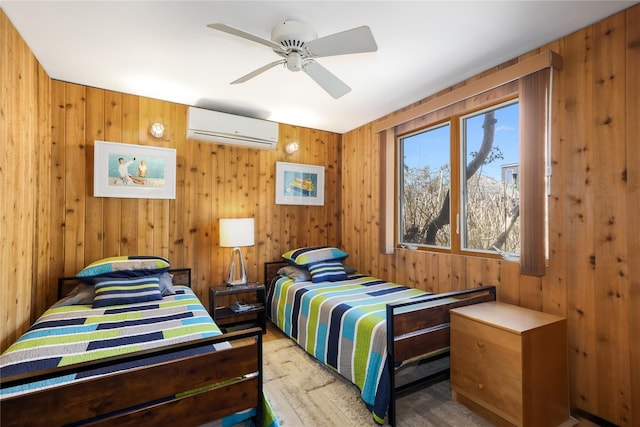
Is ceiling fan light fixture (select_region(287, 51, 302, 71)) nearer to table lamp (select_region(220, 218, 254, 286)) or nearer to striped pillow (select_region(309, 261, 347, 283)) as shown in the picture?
table lamp (select_region(220, 218, 254, 286))

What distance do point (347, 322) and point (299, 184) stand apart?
208 cm

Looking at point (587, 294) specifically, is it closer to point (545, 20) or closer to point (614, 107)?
point (614, 107)

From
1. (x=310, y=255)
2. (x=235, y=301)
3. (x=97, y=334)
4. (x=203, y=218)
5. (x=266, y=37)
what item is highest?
(x=266, y=37)

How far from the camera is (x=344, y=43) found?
5.56ft

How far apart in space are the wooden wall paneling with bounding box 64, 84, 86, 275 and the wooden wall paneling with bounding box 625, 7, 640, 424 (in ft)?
13.4

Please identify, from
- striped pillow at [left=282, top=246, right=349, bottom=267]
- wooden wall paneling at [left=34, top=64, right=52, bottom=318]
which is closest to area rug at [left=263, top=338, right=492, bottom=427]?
striped pillow at [left=282, top=246, right=349, bottom=267]

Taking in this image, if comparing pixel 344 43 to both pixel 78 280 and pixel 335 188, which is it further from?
pixel 78 280

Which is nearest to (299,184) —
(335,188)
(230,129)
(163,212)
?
(335,188)

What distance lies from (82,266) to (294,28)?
274 centimetres

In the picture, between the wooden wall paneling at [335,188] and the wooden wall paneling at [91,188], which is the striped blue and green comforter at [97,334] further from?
the wooden wall paneling at [335,188]

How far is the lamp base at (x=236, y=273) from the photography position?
329 centimetres

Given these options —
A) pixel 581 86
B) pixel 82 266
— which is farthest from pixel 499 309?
pixel 82 266

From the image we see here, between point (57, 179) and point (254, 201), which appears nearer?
point (57, 179)

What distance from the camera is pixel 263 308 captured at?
10.8 feet
